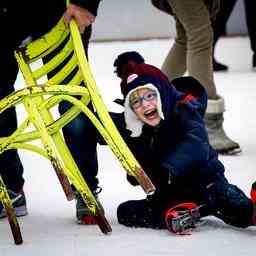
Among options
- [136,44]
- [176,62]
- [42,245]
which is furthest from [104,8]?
[42,245]

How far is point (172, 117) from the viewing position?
7.76 feet

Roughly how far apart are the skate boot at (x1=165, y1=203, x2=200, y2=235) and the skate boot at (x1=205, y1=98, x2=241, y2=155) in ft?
3.26

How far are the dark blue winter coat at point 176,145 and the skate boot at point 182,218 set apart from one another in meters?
0.07

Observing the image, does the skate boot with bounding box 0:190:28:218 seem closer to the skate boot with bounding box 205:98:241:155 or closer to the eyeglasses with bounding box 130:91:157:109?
the eyeglasses with bounding box 130:91:157:109

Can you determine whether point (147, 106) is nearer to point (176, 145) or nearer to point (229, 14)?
point (176, 145)

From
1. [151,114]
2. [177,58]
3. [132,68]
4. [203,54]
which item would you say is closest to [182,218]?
[151,114]

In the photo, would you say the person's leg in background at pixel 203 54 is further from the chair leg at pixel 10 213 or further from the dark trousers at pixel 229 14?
the dark trousers at pixel 229 14

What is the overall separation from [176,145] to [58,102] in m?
0.35

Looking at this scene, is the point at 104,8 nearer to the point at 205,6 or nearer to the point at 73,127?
the point at 205,6

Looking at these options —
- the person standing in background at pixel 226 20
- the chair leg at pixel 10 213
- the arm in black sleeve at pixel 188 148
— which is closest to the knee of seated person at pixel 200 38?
the arm in black sleeve at pixel 188 148

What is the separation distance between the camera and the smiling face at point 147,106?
2.34 metres

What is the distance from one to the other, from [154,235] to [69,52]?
55 centimetres

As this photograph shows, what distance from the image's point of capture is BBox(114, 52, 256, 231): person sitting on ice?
233cm

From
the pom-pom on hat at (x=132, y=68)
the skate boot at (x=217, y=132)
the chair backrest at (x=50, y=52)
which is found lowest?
the skate boot at (x=217, y=132)
